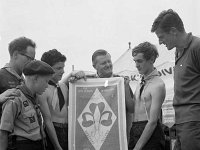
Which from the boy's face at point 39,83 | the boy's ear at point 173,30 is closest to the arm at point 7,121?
the boy's face at point 39,83

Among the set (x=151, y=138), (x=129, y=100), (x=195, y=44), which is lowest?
(x=151, y=138)

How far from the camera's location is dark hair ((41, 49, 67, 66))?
3.62m

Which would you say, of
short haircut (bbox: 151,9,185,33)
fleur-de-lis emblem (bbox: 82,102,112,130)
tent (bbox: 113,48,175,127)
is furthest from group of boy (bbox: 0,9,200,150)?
tent (bbox: 113,48,175,127)

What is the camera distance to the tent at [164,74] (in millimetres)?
6039

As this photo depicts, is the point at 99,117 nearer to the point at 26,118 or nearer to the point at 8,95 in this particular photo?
the point at 26,118

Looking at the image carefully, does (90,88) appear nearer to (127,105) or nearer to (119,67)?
(127,105)

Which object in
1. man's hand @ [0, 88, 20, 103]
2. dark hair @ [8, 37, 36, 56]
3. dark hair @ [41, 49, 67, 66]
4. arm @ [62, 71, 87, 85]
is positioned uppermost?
dark hair @ [8, 37, 36, 56]

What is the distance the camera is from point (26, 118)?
2.95m

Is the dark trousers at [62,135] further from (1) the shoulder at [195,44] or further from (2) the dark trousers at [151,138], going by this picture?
(1) the shoulder at [195,44]

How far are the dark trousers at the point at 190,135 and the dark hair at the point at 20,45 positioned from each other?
5.51ft

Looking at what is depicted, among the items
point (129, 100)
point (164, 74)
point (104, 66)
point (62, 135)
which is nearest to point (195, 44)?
point (129, 100)

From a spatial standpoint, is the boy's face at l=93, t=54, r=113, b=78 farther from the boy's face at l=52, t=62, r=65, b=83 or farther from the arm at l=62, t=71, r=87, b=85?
the boy's face at l=52, t=62, r=65, b=83

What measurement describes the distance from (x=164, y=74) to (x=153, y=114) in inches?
129

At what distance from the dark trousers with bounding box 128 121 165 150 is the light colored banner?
0.09m
